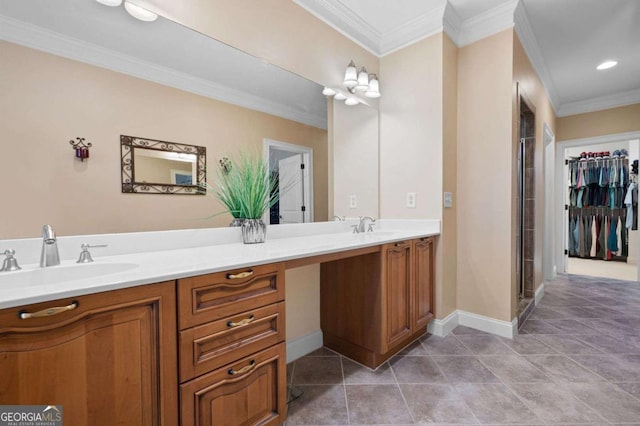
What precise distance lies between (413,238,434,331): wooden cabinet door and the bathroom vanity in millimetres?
798

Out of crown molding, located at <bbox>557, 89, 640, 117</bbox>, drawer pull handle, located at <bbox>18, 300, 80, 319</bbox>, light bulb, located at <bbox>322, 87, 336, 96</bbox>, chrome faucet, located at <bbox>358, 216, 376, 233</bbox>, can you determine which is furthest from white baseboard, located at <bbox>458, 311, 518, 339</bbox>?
crown molding, located at <bbox>557, 89, 640, 117</bbox>

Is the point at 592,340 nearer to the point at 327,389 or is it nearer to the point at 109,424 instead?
the point at 327,389

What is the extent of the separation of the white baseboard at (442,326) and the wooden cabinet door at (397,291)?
0.44 metres

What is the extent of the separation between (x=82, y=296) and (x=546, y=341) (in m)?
2.90

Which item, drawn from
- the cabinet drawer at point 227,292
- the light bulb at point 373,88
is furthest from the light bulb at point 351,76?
the cabinet drawer at point 227,292

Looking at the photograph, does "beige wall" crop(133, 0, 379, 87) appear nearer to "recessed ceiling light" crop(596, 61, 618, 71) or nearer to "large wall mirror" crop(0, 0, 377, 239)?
"large wall mirror" crop(0, 0, 377, 239)

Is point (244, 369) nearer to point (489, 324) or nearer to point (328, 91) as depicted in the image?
point (328, 91)

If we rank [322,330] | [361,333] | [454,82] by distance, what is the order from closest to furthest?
[361,333] → [322,330] → [454,82]

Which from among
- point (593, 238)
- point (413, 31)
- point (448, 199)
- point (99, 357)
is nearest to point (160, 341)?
point (99, 357)

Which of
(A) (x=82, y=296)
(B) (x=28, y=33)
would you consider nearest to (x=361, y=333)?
(A) (x=82, y=296)

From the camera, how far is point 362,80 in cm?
236

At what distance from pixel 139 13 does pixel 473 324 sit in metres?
3.08

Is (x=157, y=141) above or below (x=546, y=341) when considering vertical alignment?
above

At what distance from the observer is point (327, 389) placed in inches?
65.4
